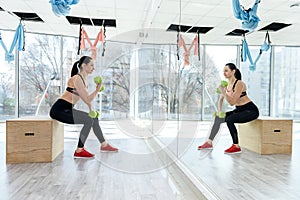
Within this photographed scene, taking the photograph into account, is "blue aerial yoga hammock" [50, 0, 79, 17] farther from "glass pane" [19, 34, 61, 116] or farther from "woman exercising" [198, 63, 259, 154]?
"glass pane" [19, 34, 61, 116]

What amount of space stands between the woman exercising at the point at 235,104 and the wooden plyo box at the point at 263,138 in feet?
0.16

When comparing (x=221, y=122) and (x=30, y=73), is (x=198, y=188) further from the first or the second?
(x=30, y=73)

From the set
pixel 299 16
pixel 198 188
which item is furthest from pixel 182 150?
pixel 299 16

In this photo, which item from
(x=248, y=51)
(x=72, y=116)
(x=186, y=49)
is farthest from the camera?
(x=72, y=116)

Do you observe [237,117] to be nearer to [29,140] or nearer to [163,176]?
[163,176]

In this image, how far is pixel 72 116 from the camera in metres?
2.86

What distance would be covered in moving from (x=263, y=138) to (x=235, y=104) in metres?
0.47

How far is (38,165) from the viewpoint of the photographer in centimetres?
252

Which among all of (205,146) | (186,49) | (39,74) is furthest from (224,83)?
(39,74)

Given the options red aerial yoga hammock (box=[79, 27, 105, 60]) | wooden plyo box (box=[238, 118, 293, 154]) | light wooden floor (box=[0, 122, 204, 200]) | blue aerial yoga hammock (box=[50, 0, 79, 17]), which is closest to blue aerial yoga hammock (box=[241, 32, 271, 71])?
wooden plyo box (box=[238, 118, 293, 154])

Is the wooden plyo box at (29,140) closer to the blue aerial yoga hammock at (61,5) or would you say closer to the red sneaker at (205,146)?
the blue aerial yoga hammock at (61,5)

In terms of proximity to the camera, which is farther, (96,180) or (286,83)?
(96,180)

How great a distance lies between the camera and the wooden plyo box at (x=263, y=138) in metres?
1.48

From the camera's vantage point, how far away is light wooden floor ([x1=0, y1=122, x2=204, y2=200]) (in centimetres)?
182
